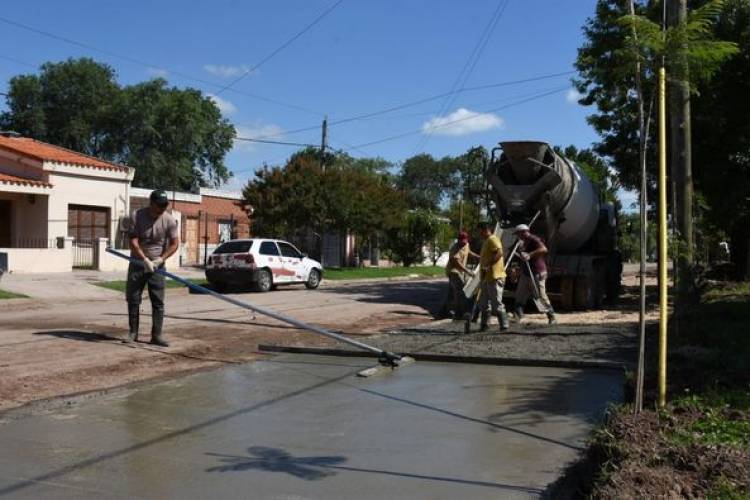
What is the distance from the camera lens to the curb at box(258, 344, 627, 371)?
8.32 metres

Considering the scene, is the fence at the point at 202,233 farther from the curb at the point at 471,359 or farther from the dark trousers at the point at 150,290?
the curb at the point at 471,359

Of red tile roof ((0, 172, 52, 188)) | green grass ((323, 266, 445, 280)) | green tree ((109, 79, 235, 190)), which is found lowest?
green grass ((323, 266, 445, 280))

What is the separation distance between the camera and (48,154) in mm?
29578

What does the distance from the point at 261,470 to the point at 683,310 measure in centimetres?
852

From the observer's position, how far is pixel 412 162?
332ft

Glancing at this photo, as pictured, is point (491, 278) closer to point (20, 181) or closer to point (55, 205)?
point (20, 181)

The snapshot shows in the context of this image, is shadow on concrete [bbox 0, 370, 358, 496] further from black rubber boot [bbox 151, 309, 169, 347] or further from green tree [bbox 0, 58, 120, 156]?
green tree [bbox 0, 58, 120, 156]

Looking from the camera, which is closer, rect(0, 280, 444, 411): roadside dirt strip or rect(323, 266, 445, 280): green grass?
rect(0, 280, 444, 411): roadside dirt strip

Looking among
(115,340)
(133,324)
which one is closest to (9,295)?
(115,340)

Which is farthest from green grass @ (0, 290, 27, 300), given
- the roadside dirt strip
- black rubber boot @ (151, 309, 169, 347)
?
black rubber boot @ (151, 309, 169, 347)

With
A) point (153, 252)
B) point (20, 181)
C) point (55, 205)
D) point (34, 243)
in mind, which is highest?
point (20, 181)

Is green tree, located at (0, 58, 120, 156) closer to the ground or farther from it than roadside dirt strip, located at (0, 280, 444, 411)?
farther from it

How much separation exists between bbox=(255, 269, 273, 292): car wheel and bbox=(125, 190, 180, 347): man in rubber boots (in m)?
12.8

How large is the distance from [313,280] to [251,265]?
3.44m
